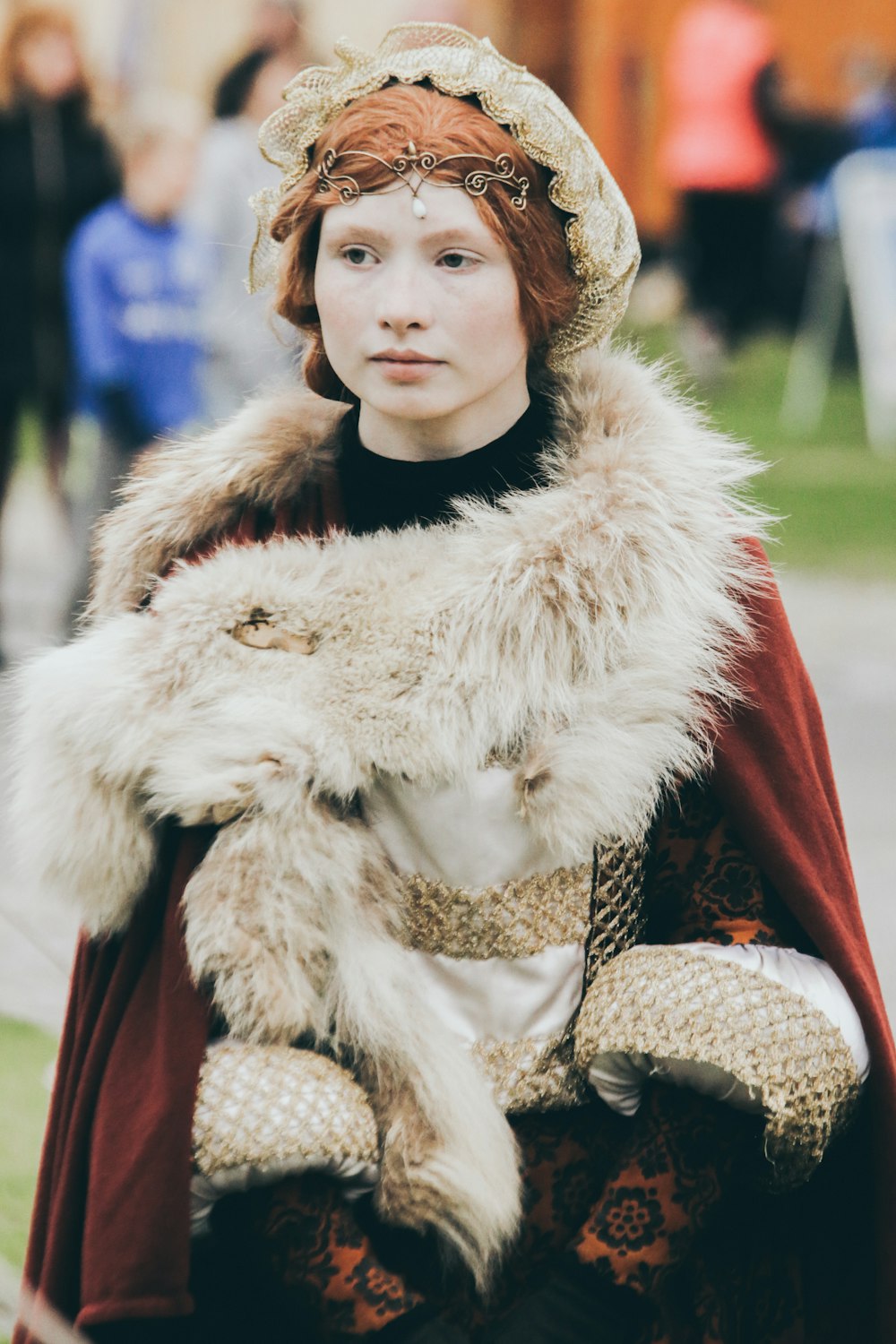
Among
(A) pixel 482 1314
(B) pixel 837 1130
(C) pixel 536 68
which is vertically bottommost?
(A) pixel 482 1314

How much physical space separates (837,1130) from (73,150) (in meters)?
5.78

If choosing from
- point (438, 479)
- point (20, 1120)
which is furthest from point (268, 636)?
point (20, 1120)

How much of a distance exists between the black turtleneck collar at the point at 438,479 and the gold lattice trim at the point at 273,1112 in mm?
612

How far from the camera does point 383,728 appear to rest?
1.95m

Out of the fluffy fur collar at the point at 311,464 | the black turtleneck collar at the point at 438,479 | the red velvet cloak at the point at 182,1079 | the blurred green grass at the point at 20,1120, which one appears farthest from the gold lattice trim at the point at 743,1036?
the blurred green grass at the point at 20,1120

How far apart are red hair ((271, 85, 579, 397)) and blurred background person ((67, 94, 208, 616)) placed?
13.7 ft

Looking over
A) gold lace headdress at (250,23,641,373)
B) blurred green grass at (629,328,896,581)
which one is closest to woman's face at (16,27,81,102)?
blurred green grass at (629,328,896,581)

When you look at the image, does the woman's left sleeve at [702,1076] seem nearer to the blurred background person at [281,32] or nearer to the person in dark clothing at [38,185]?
the person in dark clothing at [38,185]

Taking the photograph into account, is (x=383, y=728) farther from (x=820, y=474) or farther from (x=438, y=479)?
(x=820, y=474)

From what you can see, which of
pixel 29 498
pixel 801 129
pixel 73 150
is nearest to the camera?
pixel 73 150

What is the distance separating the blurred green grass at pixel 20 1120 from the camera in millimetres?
3039

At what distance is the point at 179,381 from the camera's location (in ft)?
21.0

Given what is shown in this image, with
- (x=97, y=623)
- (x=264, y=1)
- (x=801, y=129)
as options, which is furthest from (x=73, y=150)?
(x=801, y=129)

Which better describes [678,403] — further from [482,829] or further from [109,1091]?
[109,1091]
